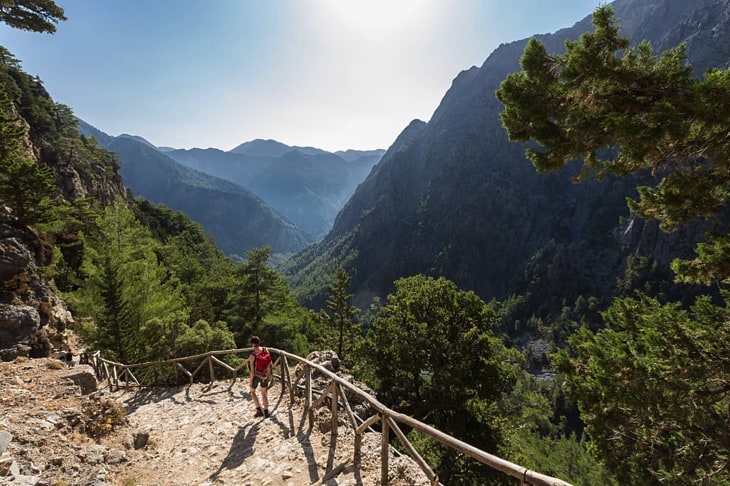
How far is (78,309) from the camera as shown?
20.7 m

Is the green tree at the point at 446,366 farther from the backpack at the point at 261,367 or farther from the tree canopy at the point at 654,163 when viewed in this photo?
the backpack at the point at 261,367

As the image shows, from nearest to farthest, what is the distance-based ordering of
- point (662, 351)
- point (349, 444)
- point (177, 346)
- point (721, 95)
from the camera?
1. point (721, 95)
2. point (349, 444)
3. point (662, 351)
4. point (177, 346)

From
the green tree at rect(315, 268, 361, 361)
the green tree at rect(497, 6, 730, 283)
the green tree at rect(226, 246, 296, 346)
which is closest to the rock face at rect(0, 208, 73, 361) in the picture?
the green tree at rect(226, 246, 296, 346)

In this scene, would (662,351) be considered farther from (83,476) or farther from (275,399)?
(83,476)

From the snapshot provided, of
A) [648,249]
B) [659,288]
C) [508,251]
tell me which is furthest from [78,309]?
[508,251]

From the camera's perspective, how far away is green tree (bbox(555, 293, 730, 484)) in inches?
338

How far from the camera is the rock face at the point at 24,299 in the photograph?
1454cm

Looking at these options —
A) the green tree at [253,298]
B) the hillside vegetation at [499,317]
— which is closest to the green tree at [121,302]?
the hillside vegetation at [499,317]

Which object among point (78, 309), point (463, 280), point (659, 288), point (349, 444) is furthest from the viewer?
point (463, 280)

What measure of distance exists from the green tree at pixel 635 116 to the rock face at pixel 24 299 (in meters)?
20.5

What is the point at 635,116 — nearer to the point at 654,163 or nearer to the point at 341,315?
the point at 654,163

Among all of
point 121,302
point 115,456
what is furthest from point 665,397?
point 121,302

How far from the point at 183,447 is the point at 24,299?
1509 cm

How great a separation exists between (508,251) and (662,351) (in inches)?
7730
